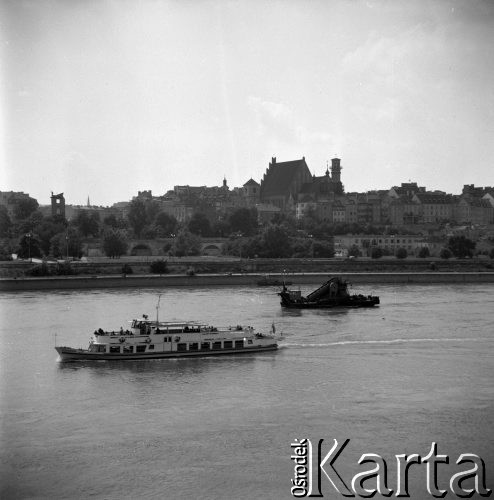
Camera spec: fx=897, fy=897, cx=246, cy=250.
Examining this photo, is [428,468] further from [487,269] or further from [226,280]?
[487,269]

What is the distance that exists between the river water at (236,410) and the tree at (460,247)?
2258 centimetres

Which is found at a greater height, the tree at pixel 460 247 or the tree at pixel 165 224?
the tree at pixel 165 224

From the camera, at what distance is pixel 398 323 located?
17.0 m

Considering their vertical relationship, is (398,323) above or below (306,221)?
below

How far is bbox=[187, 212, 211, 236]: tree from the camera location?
44094 mm

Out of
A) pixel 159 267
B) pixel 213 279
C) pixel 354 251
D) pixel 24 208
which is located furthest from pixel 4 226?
pixel 354 251

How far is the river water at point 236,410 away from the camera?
24.9 feet

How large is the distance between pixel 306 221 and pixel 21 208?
1581 centimetres

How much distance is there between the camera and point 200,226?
145 ft

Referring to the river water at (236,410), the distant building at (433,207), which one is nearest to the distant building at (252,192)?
the distant building at (433,207)

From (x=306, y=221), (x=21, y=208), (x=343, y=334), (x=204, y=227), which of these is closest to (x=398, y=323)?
(x=343, y=334)

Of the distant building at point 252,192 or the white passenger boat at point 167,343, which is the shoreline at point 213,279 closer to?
the white passenger boat at point 167,343

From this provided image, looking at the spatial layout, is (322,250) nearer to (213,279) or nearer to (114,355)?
(213,279)

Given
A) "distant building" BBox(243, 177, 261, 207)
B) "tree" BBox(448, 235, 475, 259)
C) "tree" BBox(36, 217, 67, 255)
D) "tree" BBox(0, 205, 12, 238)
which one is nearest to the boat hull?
"tree" BBox(36, 217, 67, 255)
